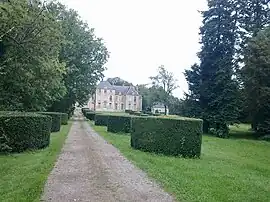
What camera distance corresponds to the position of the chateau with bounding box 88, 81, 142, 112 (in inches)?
4513

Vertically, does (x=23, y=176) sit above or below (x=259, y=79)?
below

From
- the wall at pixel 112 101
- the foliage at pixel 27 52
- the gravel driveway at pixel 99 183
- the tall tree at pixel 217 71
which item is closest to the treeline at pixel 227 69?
the tall tree at pixel 217 71

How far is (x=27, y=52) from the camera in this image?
20.7m

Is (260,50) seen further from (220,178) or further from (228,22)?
(220,178)

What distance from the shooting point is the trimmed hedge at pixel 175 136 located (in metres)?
15.0

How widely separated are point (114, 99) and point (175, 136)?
102040 mm

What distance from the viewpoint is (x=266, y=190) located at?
9.21 metres

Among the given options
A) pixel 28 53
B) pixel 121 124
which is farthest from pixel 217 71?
pixel 28 53

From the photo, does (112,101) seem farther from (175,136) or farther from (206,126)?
(175,136)

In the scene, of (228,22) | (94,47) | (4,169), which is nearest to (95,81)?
(94,47)

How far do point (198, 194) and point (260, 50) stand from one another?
27.0 m

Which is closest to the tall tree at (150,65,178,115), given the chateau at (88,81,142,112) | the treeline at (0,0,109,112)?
the chateau at (88,81,142,112)

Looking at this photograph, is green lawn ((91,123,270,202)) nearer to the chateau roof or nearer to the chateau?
the chateau

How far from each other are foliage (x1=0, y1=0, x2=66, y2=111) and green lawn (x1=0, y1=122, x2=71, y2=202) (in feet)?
19.9
